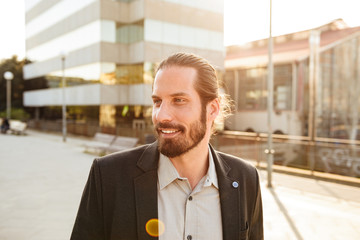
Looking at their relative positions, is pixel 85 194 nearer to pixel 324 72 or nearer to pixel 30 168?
pixel 30 168

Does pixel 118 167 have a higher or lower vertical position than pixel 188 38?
lower

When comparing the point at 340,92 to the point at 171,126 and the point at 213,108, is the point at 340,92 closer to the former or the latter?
the point at 213,108

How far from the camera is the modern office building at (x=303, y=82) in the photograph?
90.5 feet

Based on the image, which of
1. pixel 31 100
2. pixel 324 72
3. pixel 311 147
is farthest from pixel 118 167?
pixel 31 100

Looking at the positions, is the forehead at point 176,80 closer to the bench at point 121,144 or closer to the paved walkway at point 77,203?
the paved walkway at point 77,203

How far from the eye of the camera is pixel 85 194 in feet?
6.14

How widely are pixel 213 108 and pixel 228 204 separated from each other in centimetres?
59

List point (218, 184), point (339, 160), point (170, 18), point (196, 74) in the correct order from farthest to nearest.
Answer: point (170, 18) < point (339, 160) < point (218, 184) < point (196, 74)

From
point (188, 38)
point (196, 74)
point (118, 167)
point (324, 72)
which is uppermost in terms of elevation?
point (188, 38)

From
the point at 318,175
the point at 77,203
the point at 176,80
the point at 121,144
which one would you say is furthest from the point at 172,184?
the point at 121,144

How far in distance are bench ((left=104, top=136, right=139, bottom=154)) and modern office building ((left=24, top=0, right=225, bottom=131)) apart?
11590 mm

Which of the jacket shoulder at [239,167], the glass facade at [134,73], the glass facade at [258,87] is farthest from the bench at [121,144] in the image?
the glass facade at [258,87]

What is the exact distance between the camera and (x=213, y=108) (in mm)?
2035

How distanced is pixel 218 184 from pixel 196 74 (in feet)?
2.26
